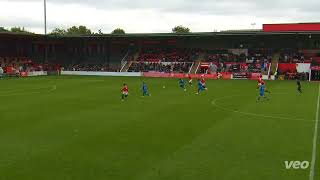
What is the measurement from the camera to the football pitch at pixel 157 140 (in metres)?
14.5

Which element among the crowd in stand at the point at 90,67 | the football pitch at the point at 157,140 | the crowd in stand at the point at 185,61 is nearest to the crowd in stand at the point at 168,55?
the crowd in stand at the point at 185,61

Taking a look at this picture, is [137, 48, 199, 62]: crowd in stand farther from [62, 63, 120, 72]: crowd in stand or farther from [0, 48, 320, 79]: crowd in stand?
[62, 63, 120, 72]: crowd in stand

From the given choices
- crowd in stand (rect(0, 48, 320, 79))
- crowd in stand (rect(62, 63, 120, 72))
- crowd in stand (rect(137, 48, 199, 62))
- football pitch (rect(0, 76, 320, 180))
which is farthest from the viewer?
crowd in stand (rect(62, 63, 120, 72))

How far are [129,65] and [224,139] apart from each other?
206 ft

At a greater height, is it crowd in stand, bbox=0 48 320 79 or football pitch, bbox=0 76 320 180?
crowd in stand, bbox=0 48 320 79

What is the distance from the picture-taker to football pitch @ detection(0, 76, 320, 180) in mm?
14482

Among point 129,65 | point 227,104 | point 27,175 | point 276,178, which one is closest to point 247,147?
point 276,178

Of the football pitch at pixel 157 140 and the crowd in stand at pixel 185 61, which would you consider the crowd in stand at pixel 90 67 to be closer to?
the crowd in stand at pixel 185 61

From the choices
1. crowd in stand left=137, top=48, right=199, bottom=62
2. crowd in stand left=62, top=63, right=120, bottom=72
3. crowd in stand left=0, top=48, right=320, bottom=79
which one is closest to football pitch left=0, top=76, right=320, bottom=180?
crowd in stand left=0, top=48, right=320, bottom=79

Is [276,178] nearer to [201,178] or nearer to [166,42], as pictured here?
[201,178]

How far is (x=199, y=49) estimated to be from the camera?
273ft

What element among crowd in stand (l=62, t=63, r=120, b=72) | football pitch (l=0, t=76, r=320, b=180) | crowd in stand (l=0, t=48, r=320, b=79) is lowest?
football pitch (l=0, t=76, r=320, b=180)

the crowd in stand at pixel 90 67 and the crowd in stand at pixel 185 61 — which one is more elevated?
the crowd in stand at pixel 185 61

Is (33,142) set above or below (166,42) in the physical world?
below
